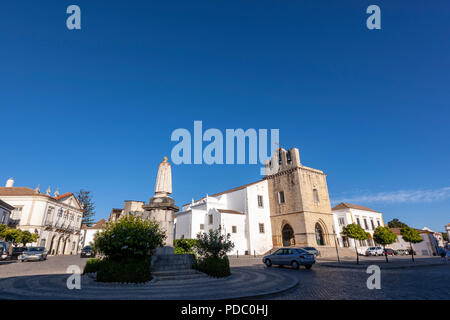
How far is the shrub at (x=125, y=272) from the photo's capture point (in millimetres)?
8625

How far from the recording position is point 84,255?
29.2 meters

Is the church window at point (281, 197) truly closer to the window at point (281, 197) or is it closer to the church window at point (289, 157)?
the window at point (281, 197)

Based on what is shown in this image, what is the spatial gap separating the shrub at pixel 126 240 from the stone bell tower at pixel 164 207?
70.3 inches

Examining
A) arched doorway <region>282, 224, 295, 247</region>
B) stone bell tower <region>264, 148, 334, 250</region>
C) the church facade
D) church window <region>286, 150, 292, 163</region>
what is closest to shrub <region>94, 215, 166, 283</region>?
the church facade

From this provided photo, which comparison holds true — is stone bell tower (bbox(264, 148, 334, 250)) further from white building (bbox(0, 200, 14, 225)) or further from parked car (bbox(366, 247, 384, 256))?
white building (bbox(0, 200, 14, 225))

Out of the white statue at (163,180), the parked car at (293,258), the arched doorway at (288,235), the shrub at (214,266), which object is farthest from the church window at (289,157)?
the shrub at (214,266)

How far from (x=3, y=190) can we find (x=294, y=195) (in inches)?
1806

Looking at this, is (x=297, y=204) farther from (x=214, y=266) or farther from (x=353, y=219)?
(x=214, y=266)

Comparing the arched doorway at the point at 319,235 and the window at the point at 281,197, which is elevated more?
the window at the point at 281,197

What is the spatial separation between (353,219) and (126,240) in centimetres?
4709

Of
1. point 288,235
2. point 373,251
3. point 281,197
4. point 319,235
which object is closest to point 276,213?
point 281,197

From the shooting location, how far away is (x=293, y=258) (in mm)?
16266

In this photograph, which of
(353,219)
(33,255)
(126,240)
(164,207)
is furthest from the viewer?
(353,219)
